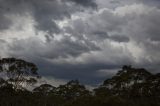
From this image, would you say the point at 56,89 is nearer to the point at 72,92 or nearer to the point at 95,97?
the point at 72,92

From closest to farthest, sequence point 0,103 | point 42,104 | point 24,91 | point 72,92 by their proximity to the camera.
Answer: point 0,103 → point 24,91 → point 42,104 → point 72,92

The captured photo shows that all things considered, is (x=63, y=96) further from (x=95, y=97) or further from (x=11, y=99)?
(x=95, y=97)

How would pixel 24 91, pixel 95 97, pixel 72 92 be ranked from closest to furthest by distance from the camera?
pixel 95 97 → pixel 24 91 → pixel 72 92

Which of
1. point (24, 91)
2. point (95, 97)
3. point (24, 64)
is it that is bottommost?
point (95, 97)

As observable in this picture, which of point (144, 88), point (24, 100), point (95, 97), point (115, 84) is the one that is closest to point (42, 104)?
point (24, 100)

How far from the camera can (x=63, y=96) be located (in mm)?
73375

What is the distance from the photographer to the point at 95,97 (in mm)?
36094

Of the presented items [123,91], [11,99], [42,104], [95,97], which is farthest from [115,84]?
[95,97]

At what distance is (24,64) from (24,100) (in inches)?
248

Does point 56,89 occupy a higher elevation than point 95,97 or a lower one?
higher

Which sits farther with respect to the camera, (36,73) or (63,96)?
(63,96)

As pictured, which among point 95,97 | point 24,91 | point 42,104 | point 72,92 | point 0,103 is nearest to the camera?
point 95,97

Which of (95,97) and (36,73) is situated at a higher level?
(36,73)

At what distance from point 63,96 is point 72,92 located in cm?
222
